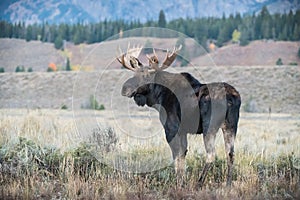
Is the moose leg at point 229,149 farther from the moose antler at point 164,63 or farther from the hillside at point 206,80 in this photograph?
the hillside at point 206,80

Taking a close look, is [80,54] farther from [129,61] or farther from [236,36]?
[129,61]

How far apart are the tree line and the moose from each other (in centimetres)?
8536

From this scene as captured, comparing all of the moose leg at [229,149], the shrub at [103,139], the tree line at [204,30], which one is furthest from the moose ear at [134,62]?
the tree line at [204,30]

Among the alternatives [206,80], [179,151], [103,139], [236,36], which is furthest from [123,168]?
[236,36]

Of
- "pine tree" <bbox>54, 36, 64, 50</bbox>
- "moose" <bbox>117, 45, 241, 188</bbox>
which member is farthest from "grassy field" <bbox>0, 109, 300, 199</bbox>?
"pine tree" <bbox>54, 36, 64, 50</bbox>

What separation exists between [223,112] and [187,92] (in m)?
0.96

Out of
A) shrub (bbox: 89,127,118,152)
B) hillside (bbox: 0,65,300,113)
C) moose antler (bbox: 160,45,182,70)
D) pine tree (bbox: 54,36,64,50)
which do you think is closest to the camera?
moose antler (bbox: 160,45,182,70)

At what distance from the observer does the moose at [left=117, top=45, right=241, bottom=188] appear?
9953mm

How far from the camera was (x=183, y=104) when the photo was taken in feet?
34.6

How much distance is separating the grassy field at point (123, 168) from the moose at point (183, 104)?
46 centimetres

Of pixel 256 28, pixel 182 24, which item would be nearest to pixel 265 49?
pixel 256 28

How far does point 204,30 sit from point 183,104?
93626 mm

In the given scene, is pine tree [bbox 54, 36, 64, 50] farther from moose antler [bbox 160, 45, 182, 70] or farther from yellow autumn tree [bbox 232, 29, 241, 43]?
moose antler [bbox 160, 45, 182, 70]

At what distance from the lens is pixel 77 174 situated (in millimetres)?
10242
